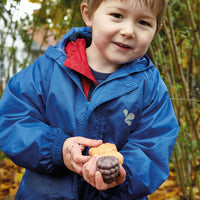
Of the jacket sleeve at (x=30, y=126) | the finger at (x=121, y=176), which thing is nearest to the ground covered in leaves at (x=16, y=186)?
the jacket sleeve at (x=30, y=126)

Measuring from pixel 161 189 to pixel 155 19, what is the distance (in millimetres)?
2467

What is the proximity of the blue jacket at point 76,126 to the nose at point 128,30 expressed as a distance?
188mm

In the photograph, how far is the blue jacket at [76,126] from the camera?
1.25 meters

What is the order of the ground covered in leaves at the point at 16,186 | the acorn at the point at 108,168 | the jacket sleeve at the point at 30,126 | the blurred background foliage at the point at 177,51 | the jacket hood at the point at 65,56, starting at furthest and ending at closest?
1. the ground covered in leaves at the point at 16,186
2. the blurred background foliage at the point at 177,51
3. the jacket hood at the point at 65,56
4. the jacket sleeve at the point at 30,126
5. the acorn at the point at 108,168

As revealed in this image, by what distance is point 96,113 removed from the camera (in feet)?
4.25

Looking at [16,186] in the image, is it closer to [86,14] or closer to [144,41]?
[86,14]

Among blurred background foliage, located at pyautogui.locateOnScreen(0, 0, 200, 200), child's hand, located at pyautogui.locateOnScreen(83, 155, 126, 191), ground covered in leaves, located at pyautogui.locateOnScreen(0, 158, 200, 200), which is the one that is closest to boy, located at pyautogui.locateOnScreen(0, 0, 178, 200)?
child's hand, located at pyautogui.locateOnScreen(83, 155, 126, 191)

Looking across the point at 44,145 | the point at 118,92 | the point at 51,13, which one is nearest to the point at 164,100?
the point at 118,92

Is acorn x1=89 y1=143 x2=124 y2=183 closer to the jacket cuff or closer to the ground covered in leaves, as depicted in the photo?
the jacket cuff

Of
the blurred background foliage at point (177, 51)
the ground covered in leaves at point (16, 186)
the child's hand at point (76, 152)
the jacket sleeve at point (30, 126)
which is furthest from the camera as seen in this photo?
the ground covered in leaves at point (16, 186)

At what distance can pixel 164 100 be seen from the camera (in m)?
1.40

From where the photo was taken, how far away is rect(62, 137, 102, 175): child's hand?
1.13 metres

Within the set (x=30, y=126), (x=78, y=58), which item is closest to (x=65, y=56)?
(x=78, y=58)

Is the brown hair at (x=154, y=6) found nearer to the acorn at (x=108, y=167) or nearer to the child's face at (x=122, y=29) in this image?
the child's face at (x=122, y=29)
